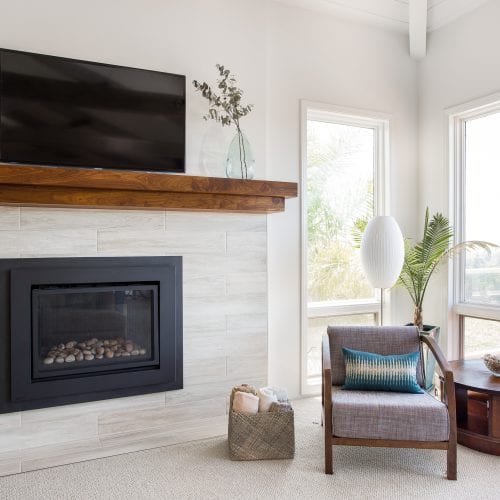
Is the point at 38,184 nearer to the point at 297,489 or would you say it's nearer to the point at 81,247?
the point at 81,247

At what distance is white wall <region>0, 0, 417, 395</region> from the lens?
111 inches

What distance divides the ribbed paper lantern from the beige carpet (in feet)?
3.64

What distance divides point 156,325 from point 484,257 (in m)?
2.40

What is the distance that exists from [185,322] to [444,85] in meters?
2.67

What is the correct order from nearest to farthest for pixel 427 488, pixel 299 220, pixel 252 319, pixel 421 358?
1. pixel 427 488
2. pixel 421 358
3. pixel 252 319
4. pixel 299 220

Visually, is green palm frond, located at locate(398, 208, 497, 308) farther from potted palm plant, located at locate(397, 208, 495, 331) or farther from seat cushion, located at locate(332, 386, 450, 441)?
seat cushion, located at locate(332, 386, 450, 441)

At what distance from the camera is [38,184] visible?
2393 mm

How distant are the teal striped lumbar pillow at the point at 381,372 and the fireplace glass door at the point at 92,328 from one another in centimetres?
115

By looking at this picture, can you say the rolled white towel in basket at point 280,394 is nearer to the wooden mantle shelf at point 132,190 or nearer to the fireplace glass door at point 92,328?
the fireplace glass door at point 92,328

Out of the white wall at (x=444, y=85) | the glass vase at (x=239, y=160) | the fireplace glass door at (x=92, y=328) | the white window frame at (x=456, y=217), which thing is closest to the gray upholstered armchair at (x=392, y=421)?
the fireplace glass door at (x=92, y=328)

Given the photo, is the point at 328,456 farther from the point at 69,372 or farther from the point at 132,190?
the point at 132,190

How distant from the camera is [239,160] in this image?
9.84 ft

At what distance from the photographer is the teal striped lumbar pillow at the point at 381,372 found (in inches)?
105

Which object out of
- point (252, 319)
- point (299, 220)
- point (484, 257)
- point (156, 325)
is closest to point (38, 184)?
point (156, 325)
